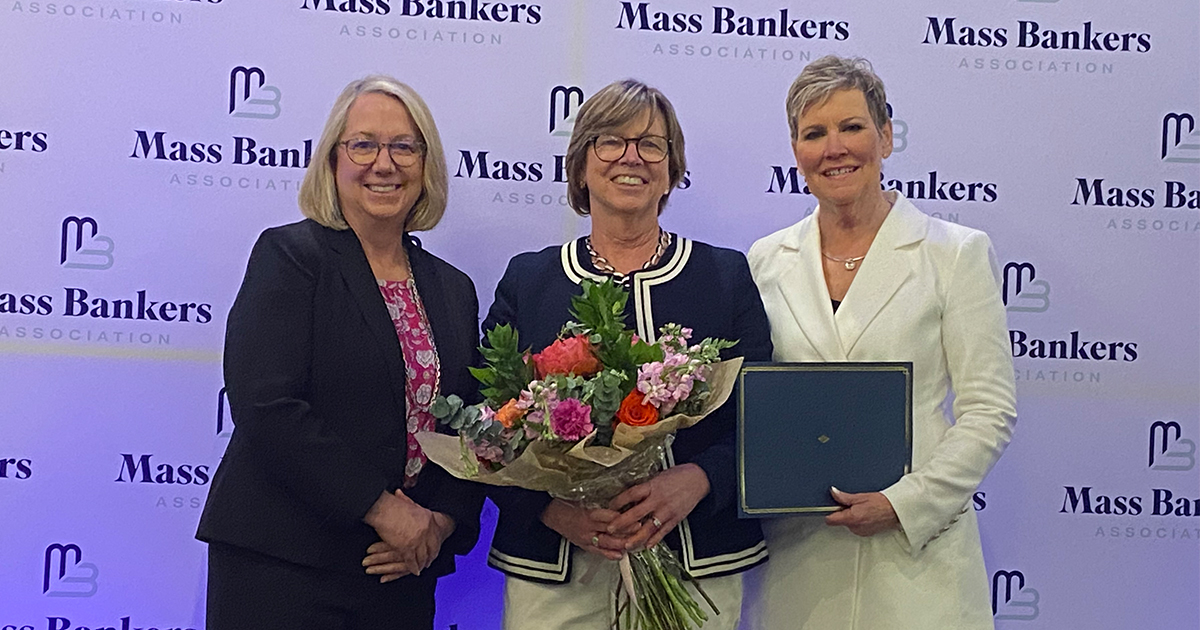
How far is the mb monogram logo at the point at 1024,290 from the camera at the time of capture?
300 cm

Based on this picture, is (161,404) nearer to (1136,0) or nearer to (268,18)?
(268,18)

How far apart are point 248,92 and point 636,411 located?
5.36 feet

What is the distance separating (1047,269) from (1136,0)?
805 mm

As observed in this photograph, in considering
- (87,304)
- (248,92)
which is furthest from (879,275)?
(87,304)

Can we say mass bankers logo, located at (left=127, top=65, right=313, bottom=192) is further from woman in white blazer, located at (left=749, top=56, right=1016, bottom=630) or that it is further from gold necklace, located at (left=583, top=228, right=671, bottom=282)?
woman in white blazer, located at (left=749, top=56, right=1016, bottom=630)

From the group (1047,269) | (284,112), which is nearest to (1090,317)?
(1047,269)

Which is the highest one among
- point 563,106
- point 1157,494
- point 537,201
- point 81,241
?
point 563,106

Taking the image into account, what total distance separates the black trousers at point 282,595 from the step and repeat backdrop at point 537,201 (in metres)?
0.74

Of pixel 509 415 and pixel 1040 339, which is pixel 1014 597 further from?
pixel 509 415

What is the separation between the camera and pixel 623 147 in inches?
88.2

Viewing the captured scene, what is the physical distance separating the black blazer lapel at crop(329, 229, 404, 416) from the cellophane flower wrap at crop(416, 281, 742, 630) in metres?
0.19

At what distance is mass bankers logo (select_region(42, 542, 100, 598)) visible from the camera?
2.85 meters

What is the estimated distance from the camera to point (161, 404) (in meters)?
2.87

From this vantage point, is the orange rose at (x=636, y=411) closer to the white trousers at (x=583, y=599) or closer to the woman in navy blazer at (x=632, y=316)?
the woman in navy blazer at (x=632, y=316)
